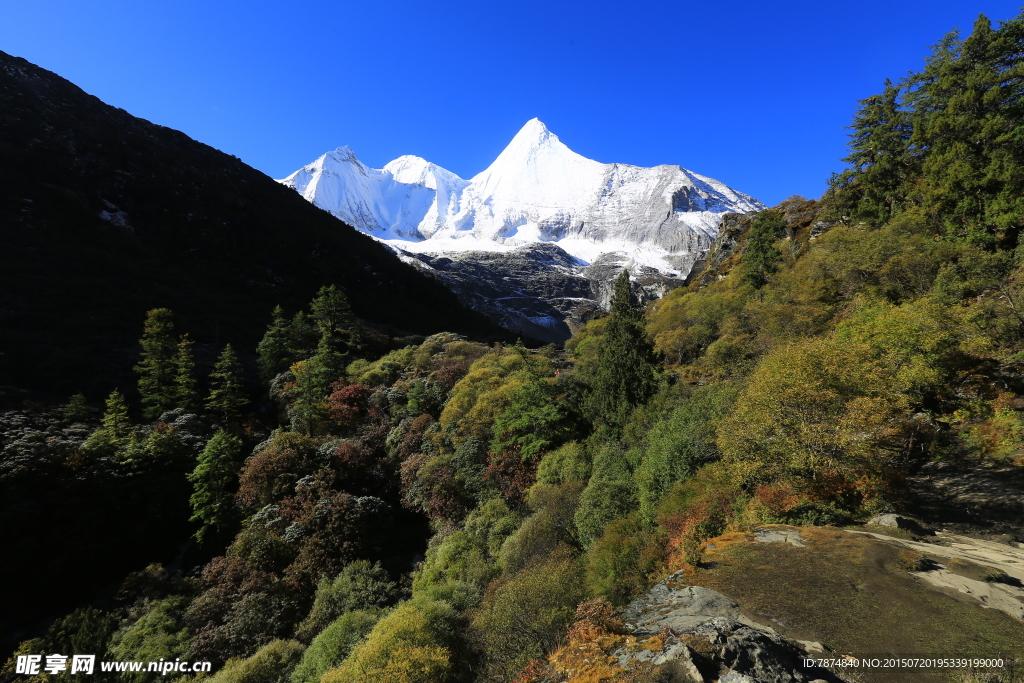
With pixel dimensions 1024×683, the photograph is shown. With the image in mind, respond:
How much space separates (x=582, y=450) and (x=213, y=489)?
19.6 m

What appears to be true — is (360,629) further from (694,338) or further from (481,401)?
(694,338)

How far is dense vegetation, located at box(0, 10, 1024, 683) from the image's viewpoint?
11.2m

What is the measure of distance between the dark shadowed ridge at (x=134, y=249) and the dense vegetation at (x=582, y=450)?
26019mm

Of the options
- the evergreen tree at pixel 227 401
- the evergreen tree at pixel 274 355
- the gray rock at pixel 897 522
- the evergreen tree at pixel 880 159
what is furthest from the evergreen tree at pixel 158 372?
the evergreen tree at pixel 880 159

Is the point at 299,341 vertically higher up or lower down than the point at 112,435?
higher up

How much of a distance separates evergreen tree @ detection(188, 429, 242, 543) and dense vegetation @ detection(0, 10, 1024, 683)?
0.12m

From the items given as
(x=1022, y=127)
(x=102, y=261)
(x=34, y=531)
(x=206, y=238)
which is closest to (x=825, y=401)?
(x=1022, y=127)

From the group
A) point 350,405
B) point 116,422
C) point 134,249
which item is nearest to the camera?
point 116,422

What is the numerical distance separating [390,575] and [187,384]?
27615mm

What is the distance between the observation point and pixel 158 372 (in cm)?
3228

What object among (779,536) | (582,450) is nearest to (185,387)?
(582,450)

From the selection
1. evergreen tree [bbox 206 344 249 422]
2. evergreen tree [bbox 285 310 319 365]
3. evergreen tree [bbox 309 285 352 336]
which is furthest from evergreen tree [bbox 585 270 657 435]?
evergreen tree [bbox 309 285 352 336]

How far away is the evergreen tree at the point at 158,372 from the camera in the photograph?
102ft

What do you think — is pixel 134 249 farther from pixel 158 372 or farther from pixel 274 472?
pixel 274 472
